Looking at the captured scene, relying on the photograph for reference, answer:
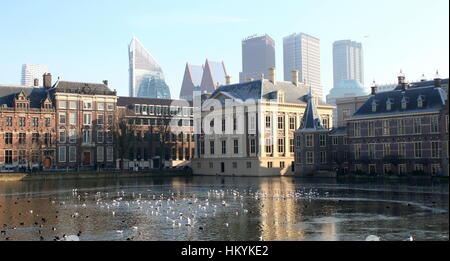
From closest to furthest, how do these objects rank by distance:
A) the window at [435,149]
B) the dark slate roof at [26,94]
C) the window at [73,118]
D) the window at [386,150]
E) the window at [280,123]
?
the window at [435,149] < the window at [386,150] < the window at [280,123] < the dark slate roof at [26,94] < the window at [73,118]

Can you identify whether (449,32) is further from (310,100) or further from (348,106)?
(348,106)

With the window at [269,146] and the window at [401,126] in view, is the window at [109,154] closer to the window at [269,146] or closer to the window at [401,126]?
the window at [269,146]

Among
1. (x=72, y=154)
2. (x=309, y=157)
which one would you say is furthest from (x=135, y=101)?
(x=309, y=157)

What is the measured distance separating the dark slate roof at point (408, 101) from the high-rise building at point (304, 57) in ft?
79.7

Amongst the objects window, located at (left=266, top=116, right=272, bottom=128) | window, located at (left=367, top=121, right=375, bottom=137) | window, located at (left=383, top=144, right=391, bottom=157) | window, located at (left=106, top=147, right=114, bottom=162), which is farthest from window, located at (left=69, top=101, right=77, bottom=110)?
window, located at (left=383, top=144, right=391, bottom=157)

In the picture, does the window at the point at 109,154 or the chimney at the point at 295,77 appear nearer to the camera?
the chimney at the point at 295,77

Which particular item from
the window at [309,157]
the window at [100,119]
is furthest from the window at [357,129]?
the window at [100,119]

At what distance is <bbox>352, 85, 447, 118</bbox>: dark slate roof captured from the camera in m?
70.2

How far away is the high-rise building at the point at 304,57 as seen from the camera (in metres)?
107

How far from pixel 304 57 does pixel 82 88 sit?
147 ft

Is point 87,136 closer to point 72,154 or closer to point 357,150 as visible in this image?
point 72,154

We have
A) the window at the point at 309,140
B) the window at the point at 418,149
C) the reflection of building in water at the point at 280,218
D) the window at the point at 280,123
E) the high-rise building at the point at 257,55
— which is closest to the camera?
the reflection of building in water at the point at 280,218

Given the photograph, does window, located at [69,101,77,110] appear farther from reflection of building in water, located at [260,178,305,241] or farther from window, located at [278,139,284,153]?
reflection of building in water, located at [260,178,305,241]

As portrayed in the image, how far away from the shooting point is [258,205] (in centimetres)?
3925
